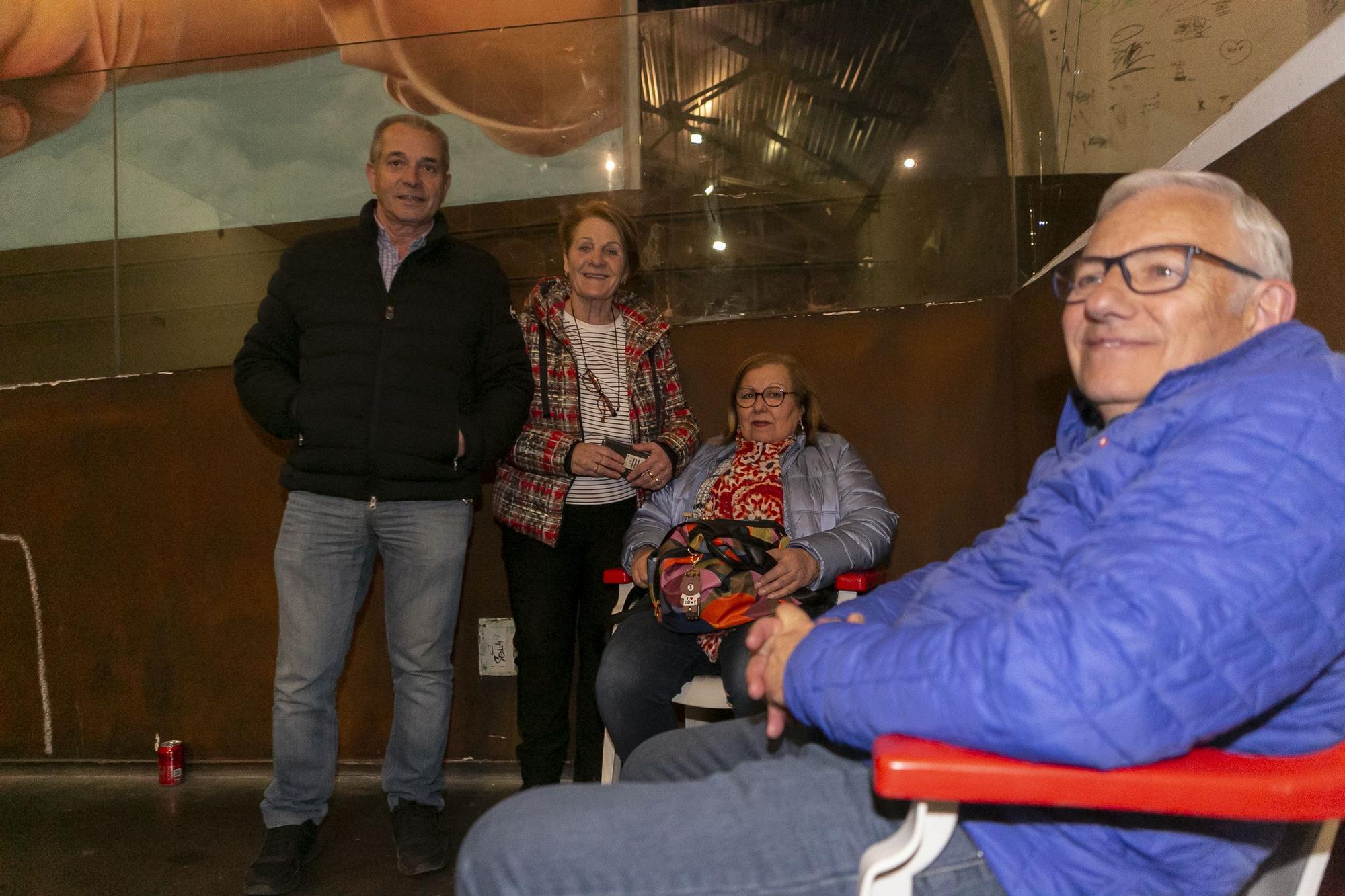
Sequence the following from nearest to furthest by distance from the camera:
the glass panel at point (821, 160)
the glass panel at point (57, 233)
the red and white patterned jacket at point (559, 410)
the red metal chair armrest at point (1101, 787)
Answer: the red metal chair armrest at point (1101, 787) < the red and white patterned jacket at point (559, 410) < the glass panel at point (821, 160) < the glass panel at point (57, 233)

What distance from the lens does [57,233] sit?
11.6 feet

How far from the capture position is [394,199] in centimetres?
252

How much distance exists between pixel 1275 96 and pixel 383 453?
1958mm

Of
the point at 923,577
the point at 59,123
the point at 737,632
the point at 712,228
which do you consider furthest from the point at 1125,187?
the point at 59,123

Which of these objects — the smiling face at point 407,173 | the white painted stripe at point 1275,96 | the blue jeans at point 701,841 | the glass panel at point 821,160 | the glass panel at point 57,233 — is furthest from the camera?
the glass panel at point 57,233

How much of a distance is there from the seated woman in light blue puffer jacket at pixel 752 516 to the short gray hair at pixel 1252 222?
124 centimetres

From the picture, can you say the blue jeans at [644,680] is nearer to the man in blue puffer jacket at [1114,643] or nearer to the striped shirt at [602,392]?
the striped shirt at [602,392]

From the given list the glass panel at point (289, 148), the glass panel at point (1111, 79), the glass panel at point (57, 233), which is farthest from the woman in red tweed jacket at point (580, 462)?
the glass panel at point (57, 233)

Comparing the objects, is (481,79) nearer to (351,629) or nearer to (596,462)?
(596,462)

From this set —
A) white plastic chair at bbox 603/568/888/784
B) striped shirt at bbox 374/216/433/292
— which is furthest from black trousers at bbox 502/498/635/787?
striped shirt at bbox 374/216/433/292

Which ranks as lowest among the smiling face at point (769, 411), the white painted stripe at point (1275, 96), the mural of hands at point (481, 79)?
the smiling face at point (769, 411)

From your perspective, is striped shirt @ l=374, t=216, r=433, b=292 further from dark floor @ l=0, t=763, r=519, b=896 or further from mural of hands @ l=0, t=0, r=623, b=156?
dark floor @ l=0, t=763, r=519, b=896

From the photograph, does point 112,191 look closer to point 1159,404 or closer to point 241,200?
point 241,200

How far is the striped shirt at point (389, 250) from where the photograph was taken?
8.46ft
